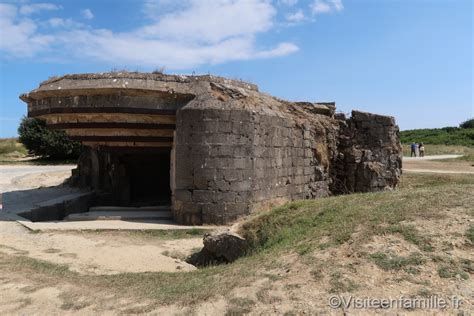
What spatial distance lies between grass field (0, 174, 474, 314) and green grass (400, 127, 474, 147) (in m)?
50.3

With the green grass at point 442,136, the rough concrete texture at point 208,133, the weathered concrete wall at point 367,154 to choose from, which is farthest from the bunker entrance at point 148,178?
the green grass at point 442,136

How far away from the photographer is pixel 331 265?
475 centimetres

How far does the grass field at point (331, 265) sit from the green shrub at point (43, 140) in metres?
25.4

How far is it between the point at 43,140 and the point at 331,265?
96.5 ft

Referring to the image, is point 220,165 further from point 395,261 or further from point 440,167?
point 440,167

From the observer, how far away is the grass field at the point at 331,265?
431 centimetres

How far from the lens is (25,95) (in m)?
11.4

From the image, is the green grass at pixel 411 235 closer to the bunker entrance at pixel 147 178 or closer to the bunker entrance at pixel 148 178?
the bunker entrance at pixel 147 178

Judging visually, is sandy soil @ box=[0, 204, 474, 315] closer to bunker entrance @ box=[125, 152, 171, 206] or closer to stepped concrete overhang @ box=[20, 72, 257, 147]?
stepped concrete overhang @ box=[20, 72, 257, 147]

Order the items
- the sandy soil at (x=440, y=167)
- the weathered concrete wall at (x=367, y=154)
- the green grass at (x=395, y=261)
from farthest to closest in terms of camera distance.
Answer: the sandy soil at (x=440, y=167), the weathered concrete wall at (x=367, y=154), the green grass at (x=395, y=261)

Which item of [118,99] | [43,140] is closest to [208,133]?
[118,99]

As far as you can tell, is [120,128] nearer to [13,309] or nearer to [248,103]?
[248,103]

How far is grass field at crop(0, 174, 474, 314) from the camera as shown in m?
4.31

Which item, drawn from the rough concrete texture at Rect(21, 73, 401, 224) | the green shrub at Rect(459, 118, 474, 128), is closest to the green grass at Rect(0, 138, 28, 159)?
the rough concrete texture at Rect(21, 73, 401, 224)
